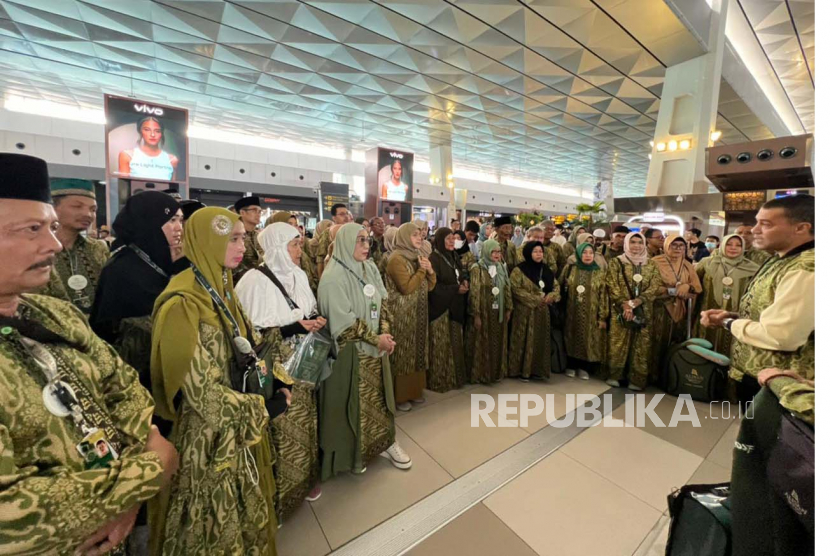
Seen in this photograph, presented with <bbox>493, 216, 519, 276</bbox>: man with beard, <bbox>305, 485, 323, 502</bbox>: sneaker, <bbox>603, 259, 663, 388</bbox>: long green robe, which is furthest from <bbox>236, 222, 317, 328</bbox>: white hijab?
<bbox>603, 259, 663, 388</bbox>: long green robe

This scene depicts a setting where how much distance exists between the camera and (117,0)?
488 centimetres

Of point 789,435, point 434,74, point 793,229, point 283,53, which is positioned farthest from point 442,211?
point 789,435

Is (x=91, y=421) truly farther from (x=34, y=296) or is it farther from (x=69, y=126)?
(x=69, y=126)

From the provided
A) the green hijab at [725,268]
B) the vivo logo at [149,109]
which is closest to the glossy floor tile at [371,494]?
the green hijab at [725,268]

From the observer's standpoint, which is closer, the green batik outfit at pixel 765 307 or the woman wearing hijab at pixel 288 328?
the green batik outfit at pixel 765 307

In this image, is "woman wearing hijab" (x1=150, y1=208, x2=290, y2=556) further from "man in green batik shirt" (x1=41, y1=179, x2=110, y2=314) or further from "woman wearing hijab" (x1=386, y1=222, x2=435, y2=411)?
"woman wearing hijab" (x1=386, y1=222, x2=435, y2=411)

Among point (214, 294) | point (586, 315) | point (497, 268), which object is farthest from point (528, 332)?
point (214, 294)

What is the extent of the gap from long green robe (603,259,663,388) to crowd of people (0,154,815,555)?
0.06ft

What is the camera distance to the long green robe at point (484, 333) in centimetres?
354

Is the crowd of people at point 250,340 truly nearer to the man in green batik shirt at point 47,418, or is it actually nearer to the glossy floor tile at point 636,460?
the man in green batik shirt at point 47,418

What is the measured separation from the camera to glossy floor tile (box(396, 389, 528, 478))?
243cm

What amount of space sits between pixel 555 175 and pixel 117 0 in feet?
63.8

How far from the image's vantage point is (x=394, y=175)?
9.41 m

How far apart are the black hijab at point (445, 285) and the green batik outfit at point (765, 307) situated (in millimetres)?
2105
